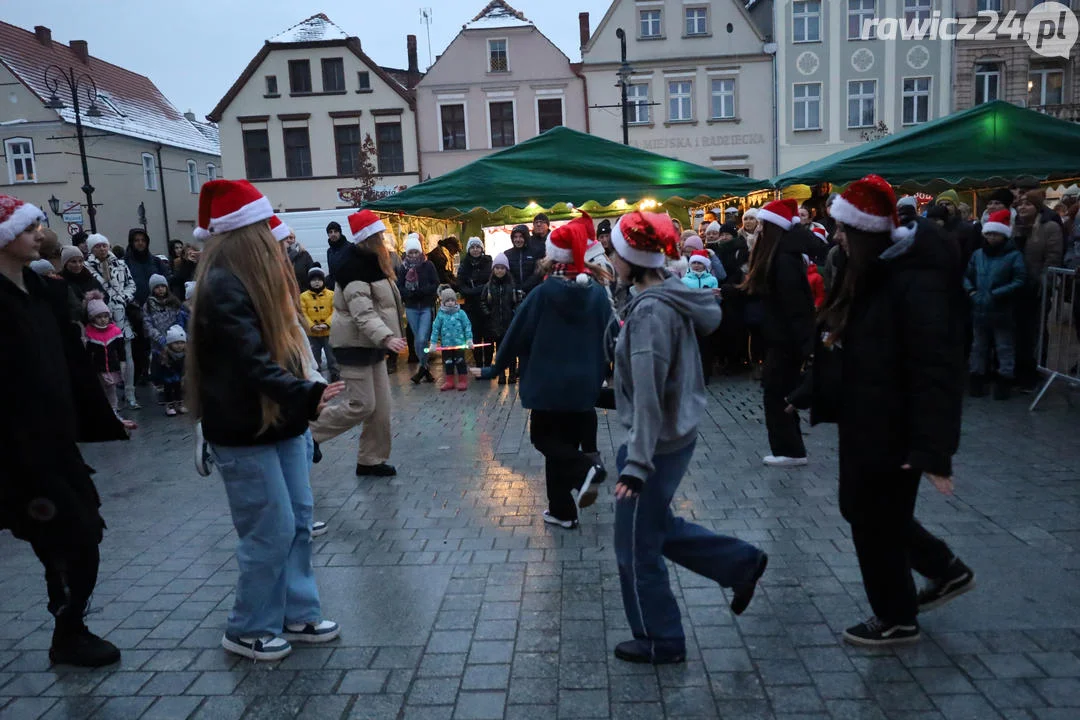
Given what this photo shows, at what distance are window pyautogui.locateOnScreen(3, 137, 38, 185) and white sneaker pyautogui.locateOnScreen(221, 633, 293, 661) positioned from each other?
127ft

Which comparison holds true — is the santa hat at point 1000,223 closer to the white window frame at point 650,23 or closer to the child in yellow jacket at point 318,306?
the child in yellow jacket at point 318,306

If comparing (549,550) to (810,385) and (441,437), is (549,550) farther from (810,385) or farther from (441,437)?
(441,437)

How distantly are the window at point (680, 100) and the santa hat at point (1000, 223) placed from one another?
26.6 metres

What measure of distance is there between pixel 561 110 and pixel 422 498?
3111 centimetres

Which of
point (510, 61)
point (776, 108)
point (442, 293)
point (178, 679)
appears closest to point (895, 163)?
point (442, 293)

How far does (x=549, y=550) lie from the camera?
496 cm

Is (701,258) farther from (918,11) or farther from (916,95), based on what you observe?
(918,11)

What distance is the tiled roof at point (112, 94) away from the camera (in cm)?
3647

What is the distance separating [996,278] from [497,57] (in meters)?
29.7

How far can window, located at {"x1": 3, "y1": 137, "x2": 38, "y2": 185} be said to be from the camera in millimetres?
35562

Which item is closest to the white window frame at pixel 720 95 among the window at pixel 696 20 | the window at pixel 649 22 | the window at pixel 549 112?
the window at pixel 696 20

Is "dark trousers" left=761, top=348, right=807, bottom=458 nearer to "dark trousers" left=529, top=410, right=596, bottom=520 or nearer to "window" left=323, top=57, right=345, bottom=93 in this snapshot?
"dark trousers" left=529, top=410, right=596, bottom=520

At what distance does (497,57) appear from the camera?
116 feet

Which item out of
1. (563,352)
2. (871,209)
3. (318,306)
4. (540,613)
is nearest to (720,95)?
(318,306)
